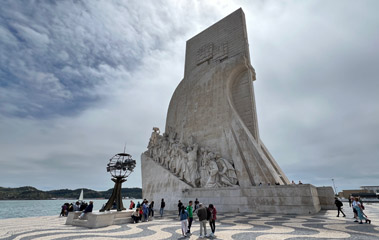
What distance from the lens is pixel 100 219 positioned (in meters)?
6.34

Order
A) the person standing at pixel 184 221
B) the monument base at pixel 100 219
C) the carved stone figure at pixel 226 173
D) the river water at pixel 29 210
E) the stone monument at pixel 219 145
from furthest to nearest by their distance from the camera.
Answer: the river water at pixel 29 210 < the carved stone figure at pixel 226 173 < the stone monument at pixel 219 145 < the monument base at pixel 100 219 < the person standing at pixel 184 221

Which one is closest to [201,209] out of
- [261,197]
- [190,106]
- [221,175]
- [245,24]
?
[261,197]

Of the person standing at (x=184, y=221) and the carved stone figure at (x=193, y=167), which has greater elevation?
the carved stone figure at (x=193, y=167)

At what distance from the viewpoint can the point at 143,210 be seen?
7699 mm

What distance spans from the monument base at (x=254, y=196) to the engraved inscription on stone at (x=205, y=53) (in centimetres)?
981

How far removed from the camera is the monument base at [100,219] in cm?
627

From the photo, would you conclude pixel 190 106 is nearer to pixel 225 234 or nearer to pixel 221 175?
pixel 221 175

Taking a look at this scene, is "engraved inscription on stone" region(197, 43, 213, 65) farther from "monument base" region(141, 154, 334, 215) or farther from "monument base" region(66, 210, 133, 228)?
"monument base" region(66, 210, 133, 228)

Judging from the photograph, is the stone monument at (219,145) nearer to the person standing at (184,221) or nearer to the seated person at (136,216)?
the seated person at (136,216)

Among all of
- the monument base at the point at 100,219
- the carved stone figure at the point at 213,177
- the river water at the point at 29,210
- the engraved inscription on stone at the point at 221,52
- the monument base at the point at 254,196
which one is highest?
the engraved inscription on stone at the point at 221,52

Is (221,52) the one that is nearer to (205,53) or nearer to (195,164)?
(205,53)

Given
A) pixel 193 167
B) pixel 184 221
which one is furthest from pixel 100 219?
pixel 193 167

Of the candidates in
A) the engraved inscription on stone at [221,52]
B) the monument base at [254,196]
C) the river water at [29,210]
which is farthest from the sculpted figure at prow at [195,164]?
the river water at [29,210]

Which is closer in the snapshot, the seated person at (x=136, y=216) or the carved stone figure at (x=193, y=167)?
the seated person at (x=136, y=216)
